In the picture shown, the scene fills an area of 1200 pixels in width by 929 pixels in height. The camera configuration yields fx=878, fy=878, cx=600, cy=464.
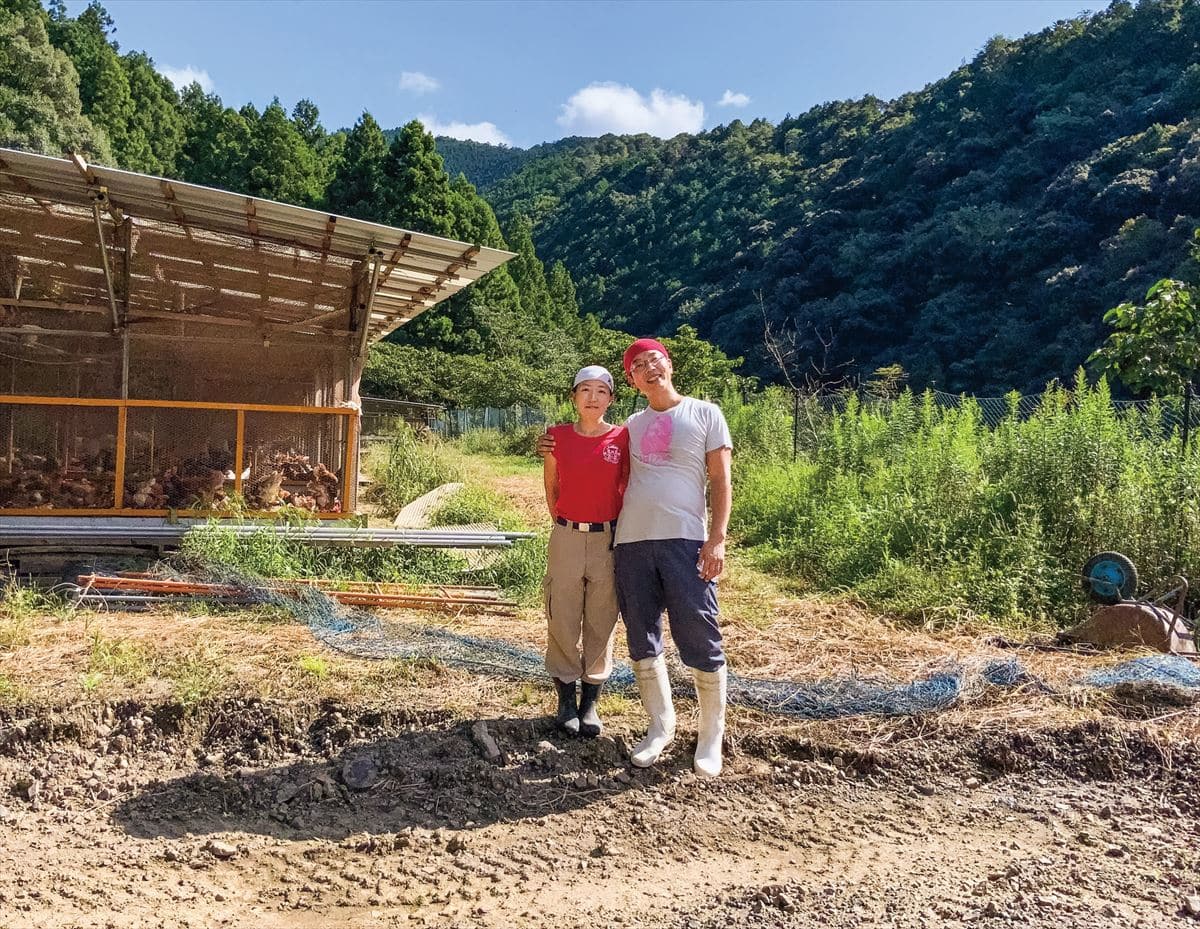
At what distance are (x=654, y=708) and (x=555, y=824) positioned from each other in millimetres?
659

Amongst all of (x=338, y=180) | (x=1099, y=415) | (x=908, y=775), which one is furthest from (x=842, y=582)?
(x=338, y=180)

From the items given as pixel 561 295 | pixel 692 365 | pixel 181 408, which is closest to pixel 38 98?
pixel 692 365

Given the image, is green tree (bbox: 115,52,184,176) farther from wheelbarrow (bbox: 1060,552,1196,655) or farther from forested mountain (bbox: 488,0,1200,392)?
wheelbarrow (bbox: 1060,552,1196,655)

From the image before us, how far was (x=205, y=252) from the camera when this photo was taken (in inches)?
315

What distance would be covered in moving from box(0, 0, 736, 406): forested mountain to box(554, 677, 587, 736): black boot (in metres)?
18.8

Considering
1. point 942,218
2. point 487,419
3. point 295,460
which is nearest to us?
point 295,460

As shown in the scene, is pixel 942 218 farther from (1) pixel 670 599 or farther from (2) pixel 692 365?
(1) pixel 670 599

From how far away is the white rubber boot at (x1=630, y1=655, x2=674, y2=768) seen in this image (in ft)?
11.5

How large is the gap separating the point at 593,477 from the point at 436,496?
290 inches

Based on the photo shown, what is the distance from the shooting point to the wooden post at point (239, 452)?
7211 mm

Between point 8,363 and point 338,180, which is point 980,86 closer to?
point 338,180

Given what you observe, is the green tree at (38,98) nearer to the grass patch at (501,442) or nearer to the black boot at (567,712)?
the grass patch at (501,442)

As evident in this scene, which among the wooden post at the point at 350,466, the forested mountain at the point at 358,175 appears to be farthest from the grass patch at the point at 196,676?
the forested mountain at the point at 358,175

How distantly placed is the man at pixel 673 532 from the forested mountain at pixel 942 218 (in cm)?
2779
